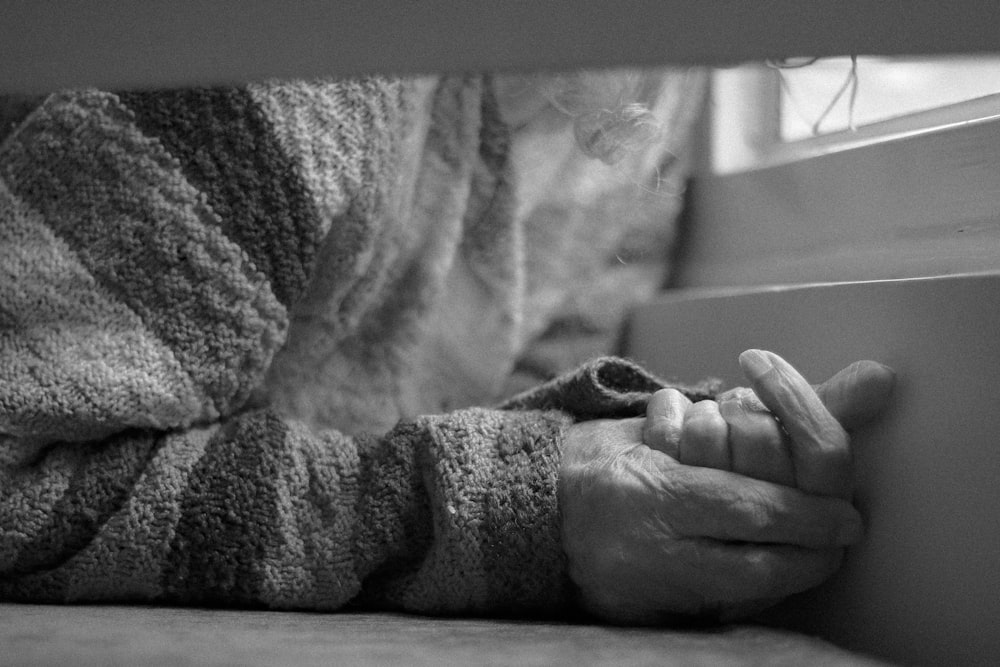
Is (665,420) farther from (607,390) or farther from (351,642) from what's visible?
(351,642)

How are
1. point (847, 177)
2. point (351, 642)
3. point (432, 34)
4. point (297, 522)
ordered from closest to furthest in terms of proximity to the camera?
point (432, 34) → point (351, 642) → point (297, 522) → point (847, 177)

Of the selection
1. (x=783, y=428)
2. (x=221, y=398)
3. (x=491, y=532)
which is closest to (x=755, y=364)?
(x=783, y=428)

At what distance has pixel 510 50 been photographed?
0.82ft

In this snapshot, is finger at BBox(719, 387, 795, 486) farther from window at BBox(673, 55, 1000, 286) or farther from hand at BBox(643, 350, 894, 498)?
window at BBox(673, 55, 1000, 286)

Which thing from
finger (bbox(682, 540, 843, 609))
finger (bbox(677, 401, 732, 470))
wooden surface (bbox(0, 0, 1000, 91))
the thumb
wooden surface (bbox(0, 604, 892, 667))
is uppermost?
wooden surface (bbox(0, 0, 1000, 91))

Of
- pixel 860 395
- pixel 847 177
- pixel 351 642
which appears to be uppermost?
pixel 847 177

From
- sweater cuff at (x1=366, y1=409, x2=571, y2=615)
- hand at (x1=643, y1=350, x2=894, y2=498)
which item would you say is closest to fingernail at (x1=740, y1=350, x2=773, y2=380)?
hand at (x1=643, y1=350, x2=894, y2=498)

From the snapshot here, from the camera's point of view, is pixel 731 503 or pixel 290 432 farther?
pixel 290 432

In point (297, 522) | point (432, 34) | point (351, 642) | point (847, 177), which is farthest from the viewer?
point (847, 177)

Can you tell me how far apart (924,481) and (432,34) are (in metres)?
0.29

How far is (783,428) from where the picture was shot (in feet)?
1.36

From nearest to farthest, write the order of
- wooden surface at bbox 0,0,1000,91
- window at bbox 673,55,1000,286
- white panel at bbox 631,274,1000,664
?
1. wooden surface at bbox 0,0,1000,91
2. white panel at bbox 631,274,1000,664
3. window at bbox 673,55,1000,286

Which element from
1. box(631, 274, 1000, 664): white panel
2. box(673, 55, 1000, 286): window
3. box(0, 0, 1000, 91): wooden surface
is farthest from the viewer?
box(673, 55, 1000, 286): window

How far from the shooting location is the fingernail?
1.41 ft
